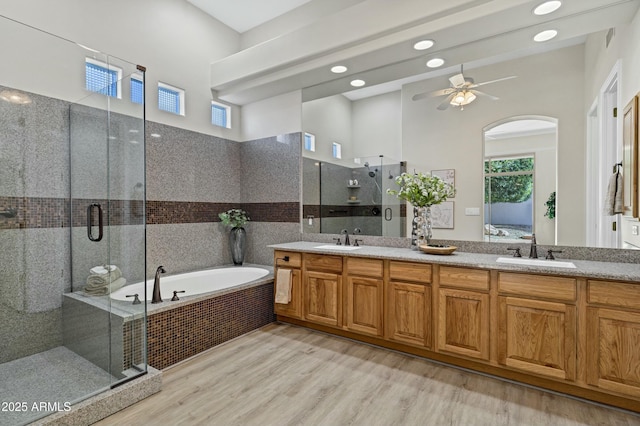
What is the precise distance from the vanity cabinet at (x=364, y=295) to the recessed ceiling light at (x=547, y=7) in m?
2.36

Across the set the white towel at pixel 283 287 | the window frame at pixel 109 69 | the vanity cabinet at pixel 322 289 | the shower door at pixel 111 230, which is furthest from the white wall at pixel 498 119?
the window frame at pixel 109 69

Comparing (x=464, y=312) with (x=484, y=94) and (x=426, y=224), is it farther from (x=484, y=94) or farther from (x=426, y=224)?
(x=484, y=94)

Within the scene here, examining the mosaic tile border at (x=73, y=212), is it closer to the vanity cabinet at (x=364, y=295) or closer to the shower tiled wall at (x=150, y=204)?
the shower tiled wall at (x=150, y=204)

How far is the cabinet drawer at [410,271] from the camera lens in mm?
2723

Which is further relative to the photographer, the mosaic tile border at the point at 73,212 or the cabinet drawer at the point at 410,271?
the cabinet drawer at the point at 410,271

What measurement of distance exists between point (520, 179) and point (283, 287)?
260 centimetres

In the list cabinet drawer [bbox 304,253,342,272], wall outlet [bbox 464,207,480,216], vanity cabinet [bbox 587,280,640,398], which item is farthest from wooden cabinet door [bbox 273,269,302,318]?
vanity cabinet [bbox 587,280,640,398]

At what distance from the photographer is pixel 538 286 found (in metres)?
2.26

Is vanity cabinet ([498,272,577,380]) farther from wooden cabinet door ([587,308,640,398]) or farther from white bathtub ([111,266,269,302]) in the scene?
white bathtub ([111,266,269,302])

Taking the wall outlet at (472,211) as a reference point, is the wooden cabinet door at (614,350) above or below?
below

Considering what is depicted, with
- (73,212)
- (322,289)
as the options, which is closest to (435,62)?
(322,289)

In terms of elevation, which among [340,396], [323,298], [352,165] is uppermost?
[352,165]

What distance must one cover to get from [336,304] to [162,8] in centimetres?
398

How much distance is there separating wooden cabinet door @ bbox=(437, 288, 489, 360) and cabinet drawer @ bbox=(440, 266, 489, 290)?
0.05 meters
